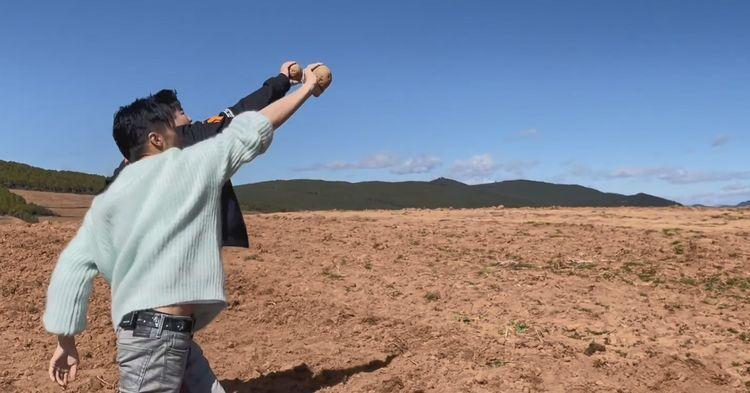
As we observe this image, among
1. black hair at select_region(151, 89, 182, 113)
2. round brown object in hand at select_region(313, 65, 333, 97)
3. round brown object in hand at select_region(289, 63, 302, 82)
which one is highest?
round brown object in hand at select_region(289, 63, 302, 82)

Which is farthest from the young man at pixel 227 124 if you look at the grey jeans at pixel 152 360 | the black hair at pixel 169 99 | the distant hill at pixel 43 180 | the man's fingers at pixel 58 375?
the distant hill at pixel 43 180

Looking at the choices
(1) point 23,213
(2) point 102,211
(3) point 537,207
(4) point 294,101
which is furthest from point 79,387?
(3) point 537,207

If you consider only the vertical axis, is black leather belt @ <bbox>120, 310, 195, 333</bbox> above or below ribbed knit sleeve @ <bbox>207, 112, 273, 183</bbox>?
below

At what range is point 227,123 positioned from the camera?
3170 mm

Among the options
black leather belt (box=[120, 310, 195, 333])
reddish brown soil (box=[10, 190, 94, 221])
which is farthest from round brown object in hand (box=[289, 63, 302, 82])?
reddish brown soil (box=[10, 190, 94, 221])

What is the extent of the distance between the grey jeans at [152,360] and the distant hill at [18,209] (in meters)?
11.4

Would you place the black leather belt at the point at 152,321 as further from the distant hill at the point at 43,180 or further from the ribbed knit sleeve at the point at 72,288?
the distant hill at the point at 43,180

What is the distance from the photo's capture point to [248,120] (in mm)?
2375

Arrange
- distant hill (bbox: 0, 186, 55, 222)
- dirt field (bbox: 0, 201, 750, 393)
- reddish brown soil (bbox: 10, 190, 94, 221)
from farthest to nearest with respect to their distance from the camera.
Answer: reddish brown soil (bbox: 10, 190, 94, 221) < distant hill (bbox: 0, 186, 55, 222) < dirt field (bbox: 0, 201, 750, 393)

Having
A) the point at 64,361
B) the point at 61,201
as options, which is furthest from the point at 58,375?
the point at 61,201

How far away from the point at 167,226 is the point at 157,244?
0.07 metres

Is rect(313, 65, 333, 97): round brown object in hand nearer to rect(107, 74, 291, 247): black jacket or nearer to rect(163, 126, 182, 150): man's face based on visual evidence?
rect(107, 74, 291, 247): black jacket

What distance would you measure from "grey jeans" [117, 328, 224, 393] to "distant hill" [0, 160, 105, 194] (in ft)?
62.8

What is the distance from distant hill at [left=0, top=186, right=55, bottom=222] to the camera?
41.3ft
